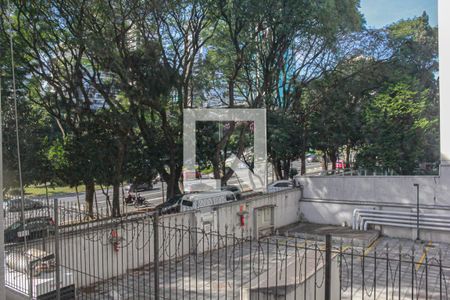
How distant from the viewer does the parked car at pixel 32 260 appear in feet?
15.7

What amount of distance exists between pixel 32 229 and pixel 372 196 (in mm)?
10737

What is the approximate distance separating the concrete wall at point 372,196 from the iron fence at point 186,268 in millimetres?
1228

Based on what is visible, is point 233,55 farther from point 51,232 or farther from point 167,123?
point 51,232

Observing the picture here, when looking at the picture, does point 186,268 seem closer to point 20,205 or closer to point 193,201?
point 193,201

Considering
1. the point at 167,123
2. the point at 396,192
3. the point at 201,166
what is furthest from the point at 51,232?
the point at 396,192

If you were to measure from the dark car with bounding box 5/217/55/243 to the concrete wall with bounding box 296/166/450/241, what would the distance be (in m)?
10.1

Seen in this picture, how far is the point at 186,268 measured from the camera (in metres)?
8.46

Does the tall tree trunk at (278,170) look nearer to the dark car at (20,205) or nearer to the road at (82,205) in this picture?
the road at (82,205)

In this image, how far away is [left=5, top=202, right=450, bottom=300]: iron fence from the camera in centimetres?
368

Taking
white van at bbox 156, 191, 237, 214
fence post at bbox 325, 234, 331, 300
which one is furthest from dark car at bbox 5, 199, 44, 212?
white van at bbox 156, 191, 237, 214

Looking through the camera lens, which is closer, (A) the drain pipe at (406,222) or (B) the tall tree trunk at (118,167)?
(A) the drain pipe at (406,222)

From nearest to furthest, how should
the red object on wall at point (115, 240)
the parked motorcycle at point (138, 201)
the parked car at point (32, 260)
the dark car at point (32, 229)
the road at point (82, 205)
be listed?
the parked car at point (32, 260) → the dark car at point (32, 229) → the road at point (82, 205) → the red object on wall at point (115, 240) → the parked motorcycle at point (138, 201)

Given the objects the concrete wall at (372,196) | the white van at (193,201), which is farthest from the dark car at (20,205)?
the concrete wall at (372,196)

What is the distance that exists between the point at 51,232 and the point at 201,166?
966 cm
